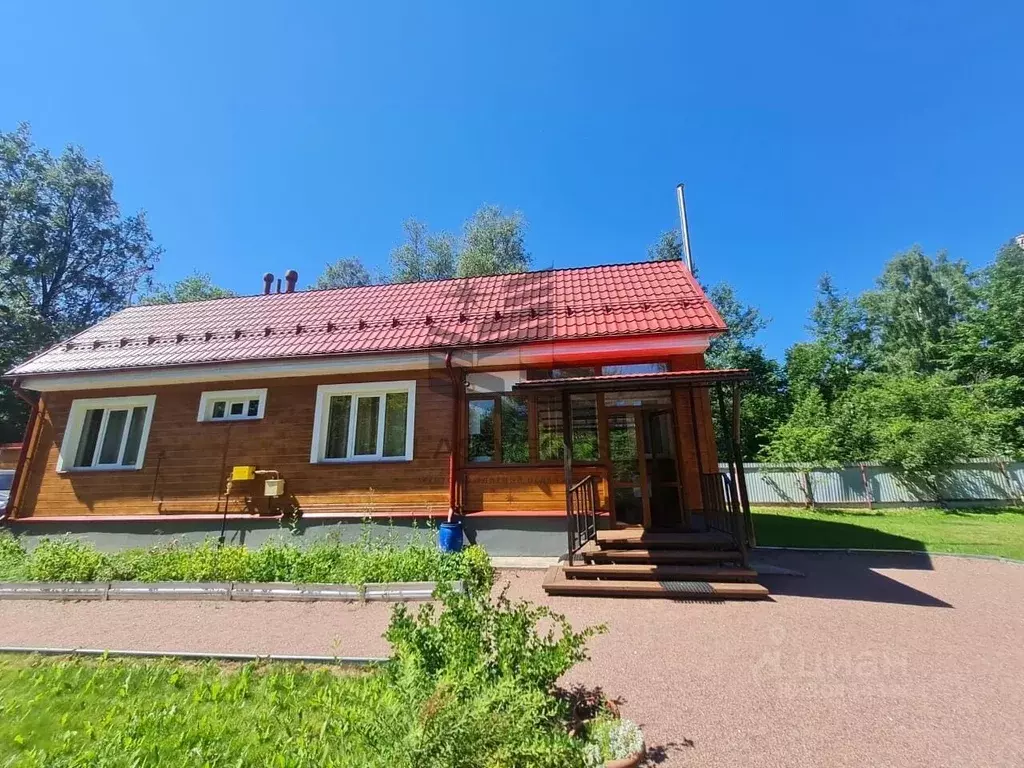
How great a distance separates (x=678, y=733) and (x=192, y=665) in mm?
4054

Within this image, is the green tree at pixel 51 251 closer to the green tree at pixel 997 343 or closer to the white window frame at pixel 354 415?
the white window frame at pixel 354 415

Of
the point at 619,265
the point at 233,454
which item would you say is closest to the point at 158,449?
the point at 233,454

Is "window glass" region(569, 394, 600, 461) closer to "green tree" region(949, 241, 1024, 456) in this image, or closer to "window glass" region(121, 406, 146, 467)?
"window glass" region(121, 406, 146, 467)

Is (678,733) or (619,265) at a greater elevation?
(619,265)

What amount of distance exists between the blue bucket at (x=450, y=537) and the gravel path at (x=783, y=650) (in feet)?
3.94

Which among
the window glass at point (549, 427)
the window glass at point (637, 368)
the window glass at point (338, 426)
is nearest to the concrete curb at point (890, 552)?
the window glass at point (637, 368)

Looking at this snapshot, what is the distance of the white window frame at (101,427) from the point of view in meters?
8.88

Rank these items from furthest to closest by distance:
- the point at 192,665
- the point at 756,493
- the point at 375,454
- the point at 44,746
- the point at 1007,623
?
the point at 756,493 < the point at 375,454 < the point at 1007,623 < the point at 192,665 < the point at 44,746

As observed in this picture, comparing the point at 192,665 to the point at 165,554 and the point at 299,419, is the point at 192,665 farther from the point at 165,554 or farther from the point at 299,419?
the point at 299,419

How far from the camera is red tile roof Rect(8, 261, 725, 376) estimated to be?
8344 mm

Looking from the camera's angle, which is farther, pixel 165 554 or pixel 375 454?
pixel 375 454

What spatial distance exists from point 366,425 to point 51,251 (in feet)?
93.8

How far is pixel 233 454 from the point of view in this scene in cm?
859

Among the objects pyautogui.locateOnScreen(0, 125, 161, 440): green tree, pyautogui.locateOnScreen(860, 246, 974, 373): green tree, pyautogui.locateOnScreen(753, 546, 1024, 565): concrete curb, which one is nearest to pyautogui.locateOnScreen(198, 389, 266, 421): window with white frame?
pyautogui.locateOnScreen(753, 546, 1024, 565): concrete curb
